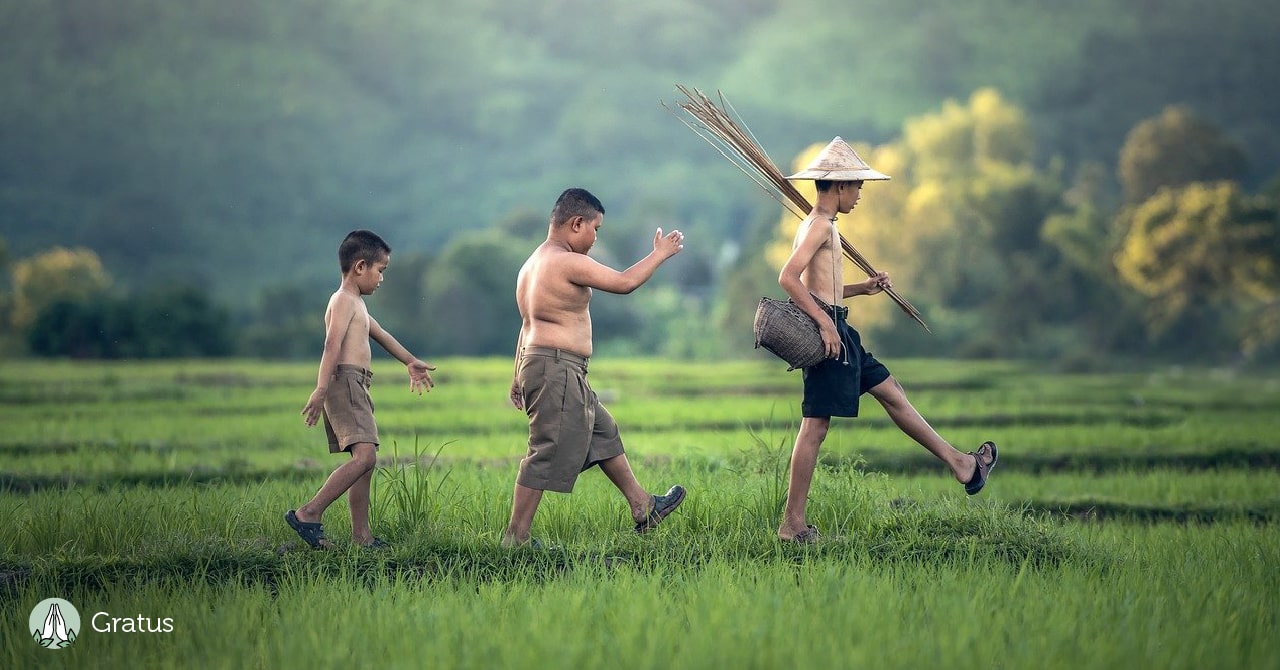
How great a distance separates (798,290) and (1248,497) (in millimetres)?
4818

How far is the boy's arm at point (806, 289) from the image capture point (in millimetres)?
5672

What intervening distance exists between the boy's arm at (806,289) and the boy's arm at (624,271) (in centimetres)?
53

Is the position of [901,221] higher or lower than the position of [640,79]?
lower

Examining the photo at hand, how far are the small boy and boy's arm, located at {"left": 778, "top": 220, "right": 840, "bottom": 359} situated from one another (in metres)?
1.62

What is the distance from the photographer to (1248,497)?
29.0 ft

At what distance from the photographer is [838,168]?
19.2 feet

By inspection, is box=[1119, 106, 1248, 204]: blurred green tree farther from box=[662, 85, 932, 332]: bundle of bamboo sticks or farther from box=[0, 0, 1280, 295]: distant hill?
box=[662, 85, 932, 332]: bundle of bamboo sticks

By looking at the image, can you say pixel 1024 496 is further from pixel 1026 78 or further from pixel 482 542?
pixel 1026 78

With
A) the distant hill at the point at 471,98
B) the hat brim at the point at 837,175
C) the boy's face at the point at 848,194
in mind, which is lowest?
the boy's face at the point at 848,194

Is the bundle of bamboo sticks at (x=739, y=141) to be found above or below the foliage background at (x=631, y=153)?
below

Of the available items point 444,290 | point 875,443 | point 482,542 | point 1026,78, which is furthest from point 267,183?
point 482,542

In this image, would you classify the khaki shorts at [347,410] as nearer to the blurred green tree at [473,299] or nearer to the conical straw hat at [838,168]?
the conical straw hat at [838,168]

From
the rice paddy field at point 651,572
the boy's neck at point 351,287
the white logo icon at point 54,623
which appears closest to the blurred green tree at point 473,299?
the rice paddy field at point 651,572

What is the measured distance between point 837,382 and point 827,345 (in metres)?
0.23
